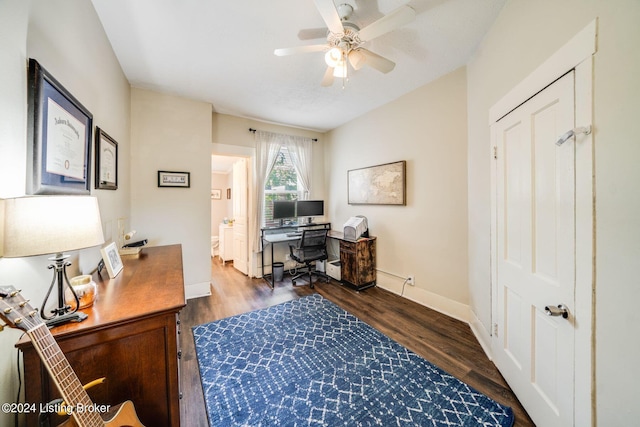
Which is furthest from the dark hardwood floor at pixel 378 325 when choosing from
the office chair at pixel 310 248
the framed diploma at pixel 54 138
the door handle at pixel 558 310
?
the framed diploma at pixel 54 138

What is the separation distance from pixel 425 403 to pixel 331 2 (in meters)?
2.57

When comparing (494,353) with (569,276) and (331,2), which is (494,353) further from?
(331,2)

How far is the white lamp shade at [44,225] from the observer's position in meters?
0.68

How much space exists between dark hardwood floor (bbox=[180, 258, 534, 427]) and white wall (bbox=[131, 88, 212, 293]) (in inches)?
24.9

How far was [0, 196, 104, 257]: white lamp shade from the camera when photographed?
675mm

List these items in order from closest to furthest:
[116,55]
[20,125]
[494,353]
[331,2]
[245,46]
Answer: [20,125] → [331,2] → [494,353] → [245,46] → [116,55]

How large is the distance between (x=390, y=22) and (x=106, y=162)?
8.03ft

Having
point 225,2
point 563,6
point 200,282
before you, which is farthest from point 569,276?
point 200,282

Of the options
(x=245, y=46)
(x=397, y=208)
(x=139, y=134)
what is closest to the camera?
(x=245, y=46)

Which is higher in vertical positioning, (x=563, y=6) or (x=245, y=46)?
(x=245, y=46)

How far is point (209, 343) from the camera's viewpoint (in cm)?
216

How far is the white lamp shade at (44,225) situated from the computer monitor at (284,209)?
3.10m

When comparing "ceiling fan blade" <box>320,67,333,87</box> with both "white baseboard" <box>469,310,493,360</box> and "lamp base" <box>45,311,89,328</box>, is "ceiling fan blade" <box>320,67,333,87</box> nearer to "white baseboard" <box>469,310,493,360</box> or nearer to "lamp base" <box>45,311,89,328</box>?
"lamp base" <box>45,311,89,328</box>

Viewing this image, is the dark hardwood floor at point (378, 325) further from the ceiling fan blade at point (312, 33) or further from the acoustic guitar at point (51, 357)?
the ceiling fan blade at point (312, 33)
